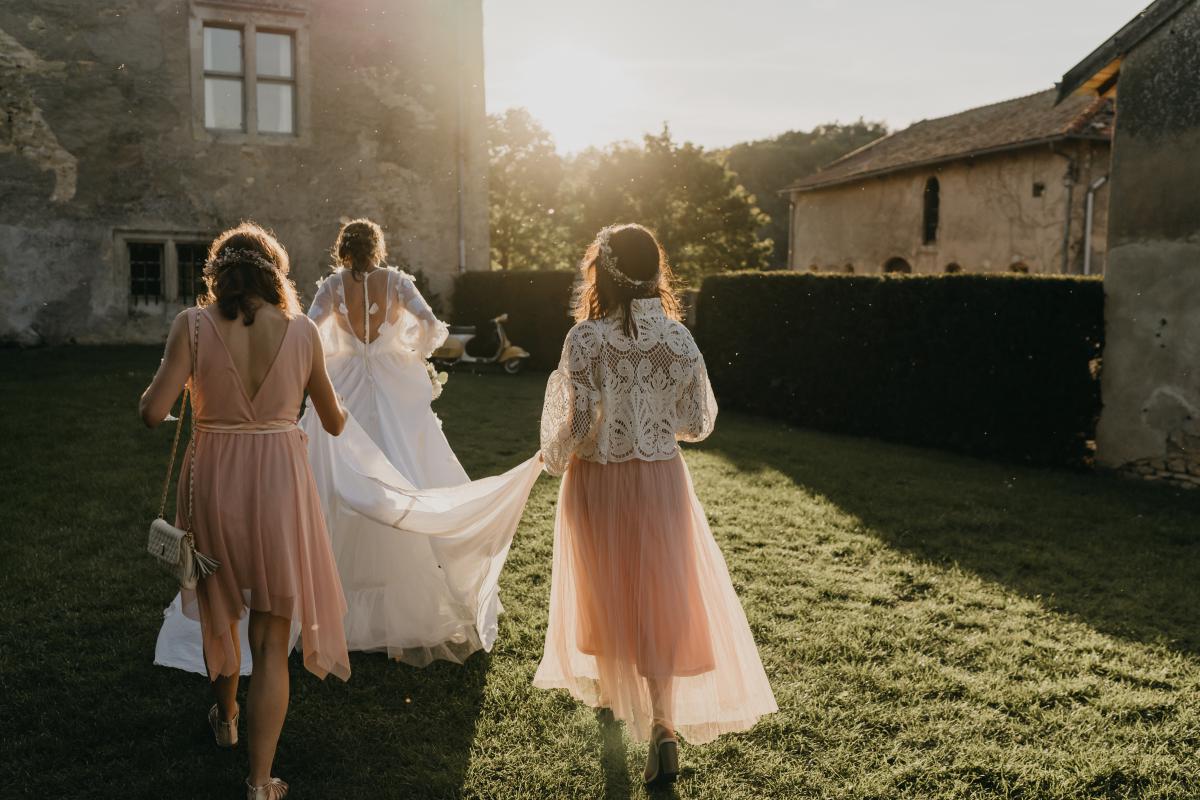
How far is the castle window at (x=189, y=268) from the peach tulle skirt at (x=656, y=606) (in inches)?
648

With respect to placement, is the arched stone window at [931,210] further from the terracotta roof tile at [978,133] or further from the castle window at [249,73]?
the castle window at [249,73]

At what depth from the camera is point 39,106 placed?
1642 cm

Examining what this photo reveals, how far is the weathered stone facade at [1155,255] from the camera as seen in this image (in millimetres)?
9188

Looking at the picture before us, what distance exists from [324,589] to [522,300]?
49.5ft

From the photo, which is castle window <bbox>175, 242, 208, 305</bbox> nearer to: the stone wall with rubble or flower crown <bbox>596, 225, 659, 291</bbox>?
the stone wall with rubble

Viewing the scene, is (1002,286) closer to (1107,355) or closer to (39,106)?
(1107,355)

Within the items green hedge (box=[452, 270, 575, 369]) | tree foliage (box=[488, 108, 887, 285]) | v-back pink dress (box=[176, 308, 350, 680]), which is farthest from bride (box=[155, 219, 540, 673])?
tree foliage (box=[488, 108, 887, 285])

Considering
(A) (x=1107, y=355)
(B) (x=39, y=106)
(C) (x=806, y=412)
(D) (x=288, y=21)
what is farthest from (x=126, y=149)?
(A) (x=1107, y=355)

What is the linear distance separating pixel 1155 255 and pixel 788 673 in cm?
738

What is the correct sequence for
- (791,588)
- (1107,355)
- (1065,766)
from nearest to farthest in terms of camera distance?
(1065,766), (791,588), (1107,355)

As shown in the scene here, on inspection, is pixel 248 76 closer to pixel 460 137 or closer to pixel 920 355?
pixel 460 137

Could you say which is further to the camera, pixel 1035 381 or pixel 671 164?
pixel 671 164

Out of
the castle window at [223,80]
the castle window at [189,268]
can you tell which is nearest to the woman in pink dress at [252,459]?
the castle window at [189,268]

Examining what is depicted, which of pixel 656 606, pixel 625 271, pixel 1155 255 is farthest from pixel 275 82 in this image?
pixel 656 606
